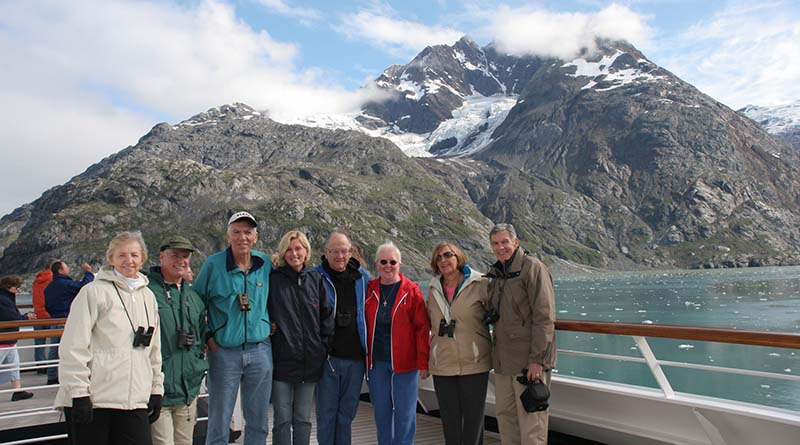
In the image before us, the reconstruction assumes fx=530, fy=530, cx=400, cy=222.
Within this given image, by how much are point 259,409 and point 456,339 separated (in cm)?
168

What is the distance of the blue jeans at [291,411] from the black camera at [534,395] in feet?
5.70

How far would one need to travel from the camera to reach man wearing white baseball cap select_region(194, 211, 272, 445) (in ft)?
13.4

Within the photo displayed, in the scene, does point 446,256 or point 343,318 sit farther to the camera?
point 446,256

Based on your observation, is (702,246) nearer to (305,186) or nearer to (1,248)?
(305,186)

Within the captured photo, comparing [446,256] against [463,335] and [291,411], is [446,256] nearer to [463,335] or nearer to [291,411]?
[463,335]

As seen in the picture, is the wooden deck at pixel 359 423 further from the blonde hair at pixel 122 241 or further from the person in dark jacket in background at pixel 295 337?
the blonde hair at pixel 122 241

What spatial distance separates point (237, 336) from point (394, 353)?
129 centimetres

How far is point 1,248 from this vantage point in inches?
7539

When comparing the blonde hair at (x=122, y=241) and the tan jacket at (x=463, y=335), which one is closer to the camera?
the blonde hair at (x=122, y=241)

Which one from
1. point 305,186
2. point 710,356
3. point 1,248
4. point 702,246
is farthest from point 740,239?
point 1,248

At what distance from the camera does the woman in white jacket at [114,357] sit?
3.23 metres

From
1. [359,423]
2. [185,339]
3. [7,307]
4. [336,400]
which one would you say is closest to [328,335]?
[336,400]

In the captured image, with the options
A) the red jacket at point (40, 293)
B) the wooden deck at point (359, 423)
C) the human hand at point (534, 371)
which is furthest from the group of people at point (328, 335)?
the red jacket at point (40, 293)

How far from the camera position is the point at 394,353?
14.7 feet
